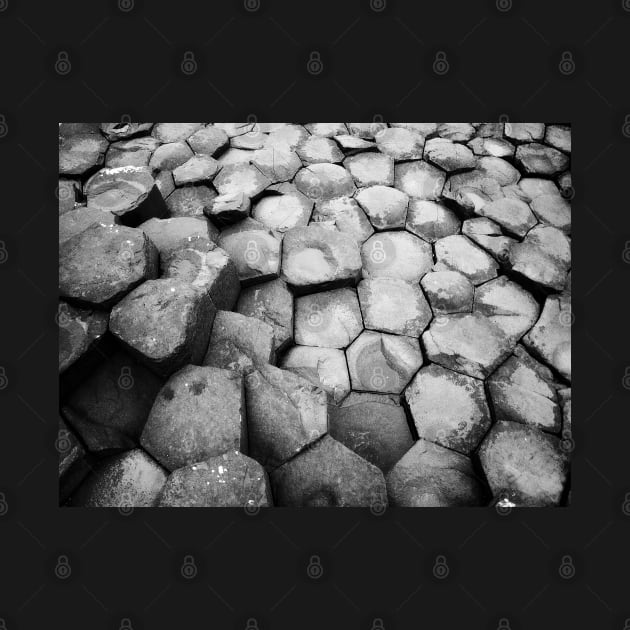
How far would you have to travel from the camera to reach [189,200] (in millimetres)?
2391

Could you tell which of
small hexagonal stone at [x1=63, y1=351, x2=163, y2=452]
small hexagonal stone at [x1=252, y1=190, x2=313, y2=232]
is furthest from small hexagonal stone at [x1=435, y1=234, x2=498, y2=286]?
small hexagonal stone at [x1=63, y1=351, x2=163, y2=452]

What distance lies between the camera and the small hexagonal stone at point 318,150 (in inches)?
106

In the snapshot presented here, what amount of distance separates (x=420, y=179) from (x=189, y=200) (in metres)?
1.53

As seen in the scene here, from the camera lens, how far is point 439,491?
137cm

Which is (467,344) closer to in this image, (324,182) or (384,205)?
(384,205)

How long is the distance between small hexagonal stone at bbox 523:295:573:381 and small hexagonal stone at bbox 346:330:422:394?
569mm

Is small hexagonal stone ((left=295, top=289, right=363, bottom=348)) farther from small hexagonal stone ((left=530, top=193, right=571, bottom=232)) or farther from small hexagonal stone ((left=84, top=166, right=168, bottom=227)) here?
small hexagonal stone ((left=530, top=193, right=571, bottom=232))

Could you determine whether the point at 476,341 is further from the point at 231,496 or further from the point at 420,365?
the point at 231,496

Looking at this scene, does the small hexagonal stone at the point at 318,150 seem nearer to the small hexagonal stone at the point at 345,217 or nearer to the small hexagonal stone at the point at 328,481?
the small hexagonal stone at the point at 345,217

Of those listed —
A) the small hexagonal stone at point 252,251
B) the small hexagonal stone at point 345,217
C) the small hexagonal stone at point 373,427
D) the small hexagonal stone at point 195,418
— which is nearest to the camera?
the small hexagonal stone at point 195,418

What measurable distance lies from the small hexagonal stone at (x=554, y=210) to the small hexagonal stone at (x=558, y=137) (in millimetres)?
665

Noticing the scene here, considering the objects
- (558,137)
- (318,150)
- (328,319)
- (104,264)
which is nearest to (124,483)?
(104,264)

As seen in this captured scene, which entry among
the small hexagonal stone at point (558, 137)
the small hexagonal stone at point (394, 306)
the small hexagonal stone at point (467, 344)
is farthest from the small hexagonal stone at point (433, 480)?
the small hexagonal stone at point (558, 137)

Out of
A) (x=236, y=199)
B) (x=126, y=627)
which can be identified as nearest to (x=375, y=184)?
(x=236, y=199)
